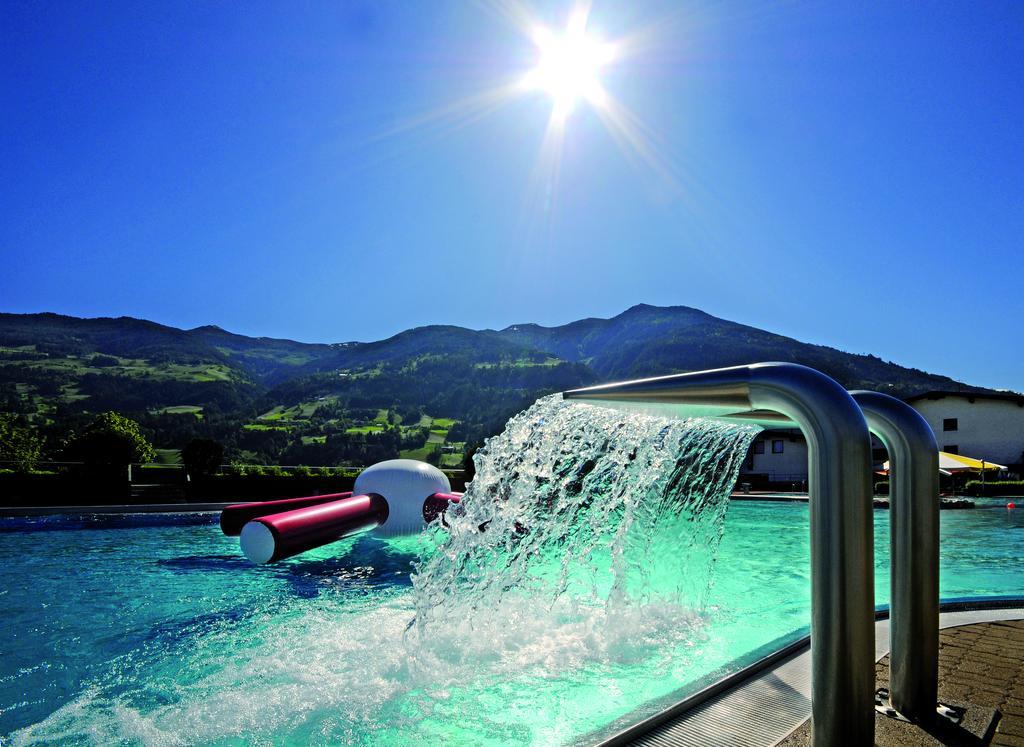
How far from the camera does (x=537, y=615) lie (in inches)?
230

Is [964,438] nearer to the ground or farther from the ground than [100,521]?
farther from the ground

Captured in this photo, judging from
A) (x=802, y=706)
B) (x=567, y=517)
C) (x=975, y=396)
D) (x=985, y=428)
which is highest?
(x=975, y=396)

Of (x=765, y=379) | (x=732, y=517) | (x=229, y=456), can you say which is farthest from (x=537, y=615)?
(x=229, y=456)

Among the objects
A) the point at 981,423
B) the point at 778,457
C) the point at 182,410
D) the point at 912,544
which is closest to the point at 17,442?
the point at 778,457

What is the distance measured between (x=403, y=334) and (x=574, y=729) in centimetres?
17069

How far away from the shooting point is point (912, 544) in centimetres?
272

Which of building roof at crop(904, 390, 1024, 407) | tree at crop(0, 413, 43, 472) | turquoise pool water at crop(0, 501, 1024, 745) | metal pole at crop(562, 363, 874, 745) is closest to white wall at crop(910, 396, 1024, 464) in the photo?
building roof at crop(904, 390, 1024, 407)

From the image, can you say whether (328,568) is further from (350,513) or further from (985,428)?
(985,428)

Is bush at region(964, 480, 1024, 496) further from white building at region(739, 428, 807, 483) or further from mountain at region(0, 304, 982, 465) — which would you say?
mountain at region(0, 304, 982, 465)

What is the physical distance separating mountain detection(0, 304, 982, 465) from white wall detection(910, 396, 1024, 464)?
21147 millimetres

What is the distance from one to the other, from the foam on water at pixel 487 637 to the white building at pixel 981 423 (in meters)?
34.0

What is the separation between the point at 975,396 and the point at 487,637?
38752 mm

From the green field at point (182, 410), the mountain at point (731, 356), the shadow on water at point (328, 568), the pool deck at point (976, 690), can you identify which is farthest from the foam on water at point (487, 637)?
the green field at point (182, 410)

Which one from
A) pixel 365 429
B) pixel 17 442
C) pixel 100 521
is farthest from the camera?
pixel 365 429
